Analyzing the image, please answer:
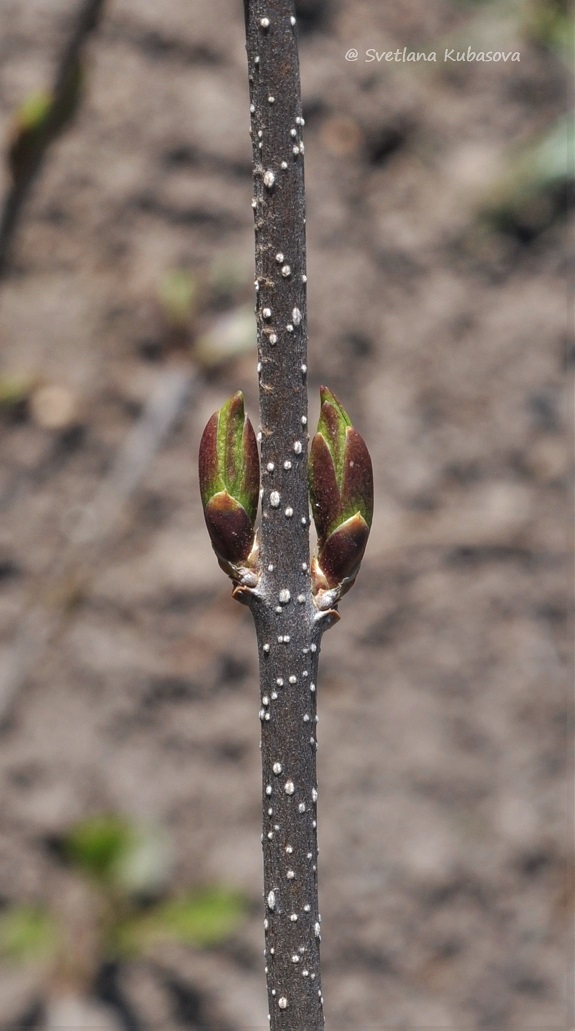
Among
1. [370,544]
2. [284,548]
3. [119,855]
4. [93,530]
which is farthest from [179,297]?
[284,548]

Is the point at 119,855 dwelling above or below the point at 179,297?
below

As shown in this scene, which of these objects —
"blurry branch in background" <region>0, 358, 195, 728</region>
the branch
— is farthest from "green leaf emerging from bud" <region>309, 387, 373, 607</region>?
"blurry branch in background" <region>0, 358, 195, 728</region>

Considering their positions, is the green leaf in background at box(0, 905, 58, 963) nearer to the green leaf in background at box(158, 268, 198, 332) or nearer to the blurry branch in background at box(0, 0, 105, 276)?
the green leaf in background at box(158, 268, 198, 332)

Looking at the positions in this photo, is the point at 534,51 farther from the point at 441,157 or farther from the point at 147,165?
the point at 147,165

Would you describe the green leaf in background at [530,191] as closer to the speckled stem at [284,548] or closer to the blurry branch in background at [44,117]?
the blurry branch in background at [44,117]

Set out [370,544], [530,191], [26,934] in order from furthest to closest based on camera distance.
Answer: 1. [530,191]
2. [370,544]
3. [26,934]

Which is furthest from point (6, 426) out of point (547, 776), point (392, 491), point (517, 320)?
point (547, 776)

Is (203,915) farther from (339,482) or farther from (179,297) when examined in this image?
(339,482)
